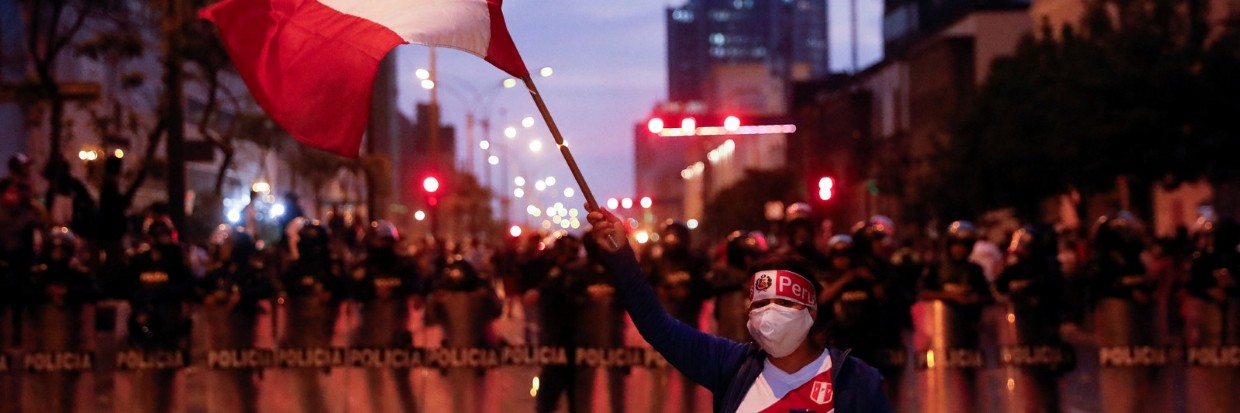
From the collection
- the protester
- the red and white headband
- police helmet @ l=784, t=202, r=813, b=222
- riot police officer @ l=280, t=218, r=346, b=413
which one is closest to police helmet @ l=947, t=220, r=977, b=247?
police helmet @ l=784, t=202, r=813, b=222

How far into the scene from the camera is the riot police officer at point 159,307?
47.6 feet

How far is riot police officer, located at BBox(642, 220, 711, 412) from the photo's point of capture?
14750mm

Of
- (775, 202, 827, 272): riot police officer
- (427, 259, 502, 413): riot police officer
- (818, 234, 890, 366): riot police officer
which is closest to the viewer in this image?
(818, 234, 890, 366): riot police officer

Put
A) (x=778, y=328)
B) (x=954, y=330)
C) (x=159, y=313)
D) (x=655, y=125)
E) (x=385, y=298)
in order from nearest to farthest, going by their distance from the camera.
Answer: (x=778, y=328) → (x=954, y=330) → (x=159, y=313) → (x=385, y=298) → (x=655, y=125)

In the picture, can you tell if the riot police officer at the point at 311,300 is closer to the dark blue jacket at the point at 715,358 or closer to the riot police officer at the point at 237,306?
the riot police officer at the point at 237,306

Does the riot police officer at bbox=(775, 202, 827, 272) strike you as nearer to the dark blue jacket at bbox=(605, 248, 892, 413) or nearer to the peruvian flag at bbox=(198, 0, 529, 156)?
the peruvian flag at bbox=(198, 0, 529, 156)

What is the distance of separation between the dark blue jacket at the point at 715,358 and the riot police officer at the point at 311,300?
9418 millimetres

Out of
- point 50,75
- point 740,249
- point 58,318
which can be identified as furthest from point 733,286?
point 50,75

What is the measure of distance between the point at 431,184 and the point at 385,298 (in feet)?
49.9

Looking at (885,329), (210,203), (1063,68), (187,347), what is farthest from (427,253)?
(210,203)

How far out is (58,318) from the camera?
14227 mm

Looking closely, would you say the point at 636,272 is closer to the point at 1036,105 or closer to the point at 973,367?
the point at 973,367

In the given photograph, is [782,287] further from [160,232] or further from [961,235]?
[160,232]

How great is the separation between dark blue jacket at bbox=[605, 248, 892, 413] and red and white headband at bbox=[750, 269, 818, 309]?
18 cm
